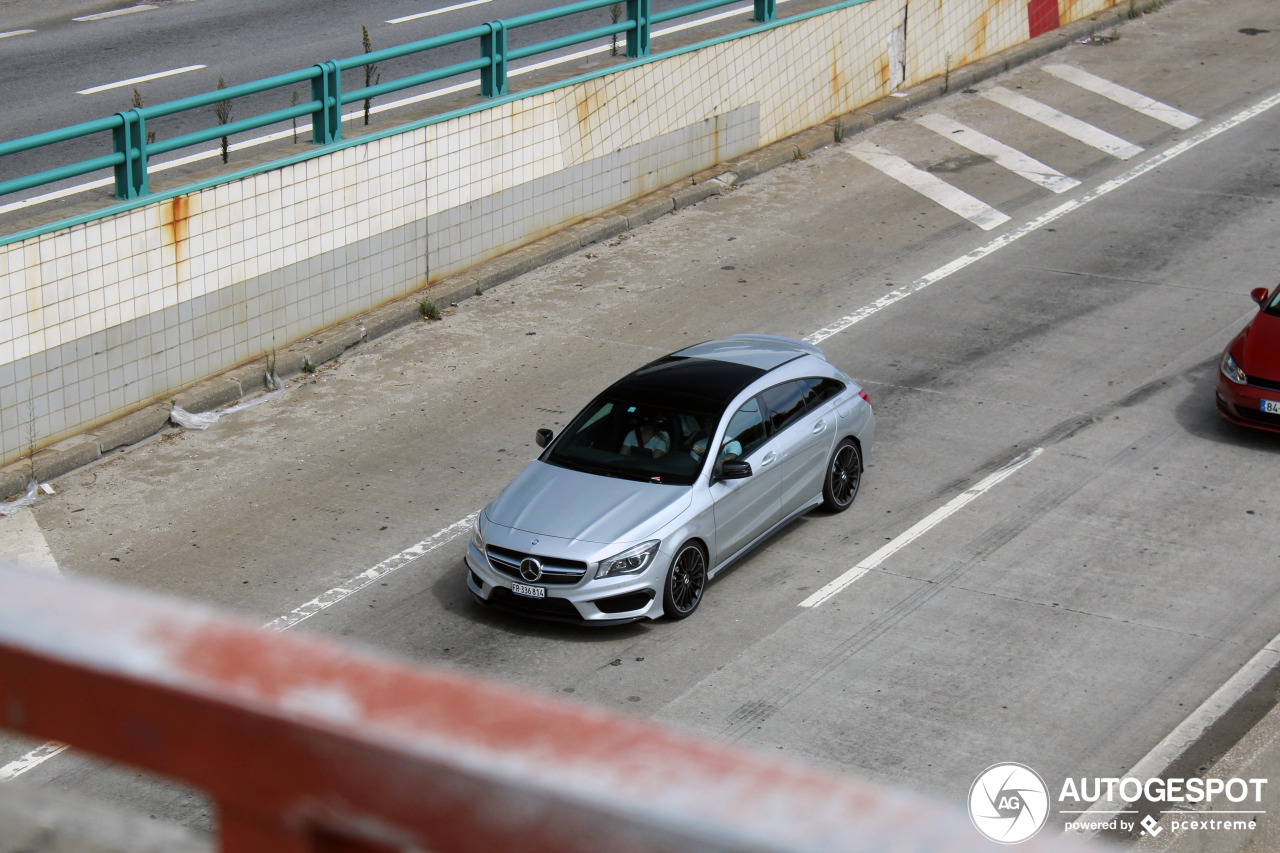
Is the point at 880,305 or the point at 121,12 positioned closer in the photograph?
the point at 880,305

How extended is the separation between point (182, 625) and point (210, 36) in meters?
22.8

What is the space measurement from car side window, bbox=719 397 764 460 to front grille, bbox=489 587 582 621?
5.47ft

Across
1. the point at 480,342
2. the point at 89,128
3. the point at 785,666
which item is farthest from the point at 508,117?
the point at 785,666

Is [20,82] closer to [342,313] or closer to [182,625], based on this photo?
[342,313]

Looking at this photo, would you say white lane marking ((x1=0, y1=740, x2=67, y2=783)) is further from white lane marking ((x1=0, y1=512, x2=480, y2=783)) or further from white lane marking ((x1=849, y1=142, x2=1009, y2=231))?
white lane marking ((x1=849, y1=142, x2=1009, y2=231))

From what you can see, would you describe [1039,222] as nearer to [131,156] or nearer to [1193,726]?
[1193,726]

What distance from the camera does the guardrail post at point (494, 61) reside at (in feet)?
53.7

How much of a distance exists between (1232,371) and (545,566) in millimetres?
6666

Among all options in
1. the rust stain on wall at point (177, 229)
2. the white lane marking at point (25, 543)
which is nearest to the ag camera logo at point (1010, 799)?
the white lane marking at point (25, 543)

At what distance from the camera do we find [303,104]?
15.8m

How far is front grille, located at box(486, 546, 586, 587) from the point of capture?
31.9 ft

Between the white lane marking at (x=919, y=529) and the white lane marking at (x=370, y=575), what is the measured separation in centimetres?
290

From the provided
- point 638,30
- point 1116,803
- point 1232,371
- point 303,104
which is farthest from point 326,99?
point 1116,803

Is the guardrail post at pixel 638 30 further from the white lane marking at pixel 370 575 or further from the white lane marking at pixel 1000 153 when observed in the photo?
the white lane marking at pixel 370 575
